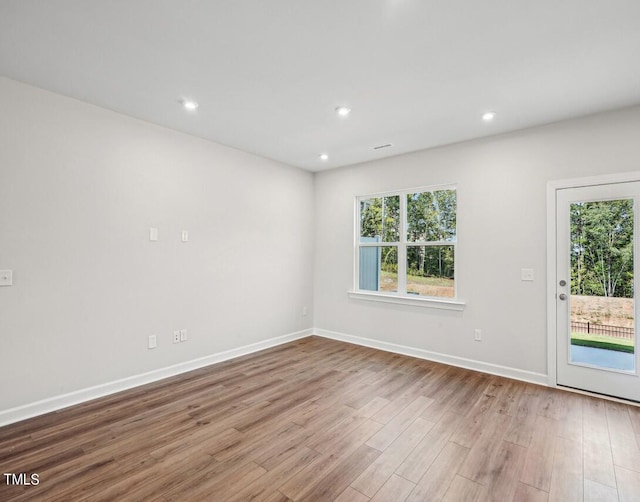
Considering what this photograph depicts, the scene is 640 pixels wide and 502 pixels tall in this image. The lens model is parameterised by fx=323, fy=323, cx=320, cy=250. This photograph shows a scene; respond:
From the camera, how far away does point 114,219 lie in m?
3.12

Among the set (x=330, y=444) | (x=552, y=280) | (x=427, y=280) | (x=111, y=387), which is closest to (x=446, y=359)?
(x=427, y=280)

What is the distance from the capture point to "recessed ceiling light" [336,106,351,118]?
3064 millimetres

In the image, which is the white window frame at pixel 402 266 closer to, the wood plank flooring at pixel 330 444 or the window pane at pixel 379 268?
the window pane at pixel 379 268

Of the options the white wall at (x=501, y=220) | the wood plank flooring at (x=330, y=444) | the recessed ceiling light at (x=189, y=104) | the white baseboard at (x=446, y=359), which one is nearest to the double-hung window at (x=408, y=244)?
the white wall at (x=501, y=220)

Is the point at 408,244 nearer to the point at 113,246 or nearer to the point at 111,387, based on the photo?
the point at 113,246

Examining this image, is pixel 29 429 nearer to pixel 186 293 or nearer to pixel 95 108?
→ pixel 186 293

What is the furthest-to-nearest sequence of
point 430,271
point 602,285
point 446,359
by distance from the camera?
point 430,271
point 446,359
point 602,285

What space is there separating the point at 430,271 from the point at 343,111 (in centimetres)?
234

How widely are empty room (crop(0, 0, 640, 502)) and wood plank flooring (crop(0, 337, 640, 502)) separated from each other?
0.02m

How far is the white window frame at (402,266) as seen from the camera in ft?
13.2

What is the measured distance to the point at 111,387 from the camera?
3090 mm

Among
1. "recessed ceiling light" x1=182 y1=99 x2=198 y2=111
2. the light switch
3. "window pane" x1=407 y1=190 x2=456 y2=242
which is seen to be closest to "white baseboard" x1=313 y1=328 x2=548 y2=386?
"window pane" x1=407 y1=190 x2=456 y2=242

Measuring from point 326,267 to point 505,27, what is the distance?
12.6 feet

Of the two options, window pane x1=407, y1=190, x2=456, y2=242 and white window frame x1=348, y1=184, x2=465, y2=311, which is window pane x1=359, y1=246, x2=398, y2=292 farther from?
window pane x1=407, y1=190, x2=456, y2=242
